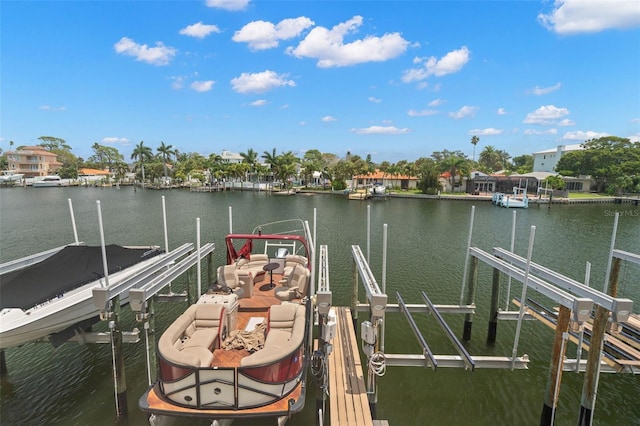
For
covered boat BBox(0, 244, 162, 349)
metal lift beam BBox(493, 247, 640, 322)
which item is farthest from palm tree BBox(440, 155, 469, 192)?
covered boat BBox(0, 244, 162, 349)

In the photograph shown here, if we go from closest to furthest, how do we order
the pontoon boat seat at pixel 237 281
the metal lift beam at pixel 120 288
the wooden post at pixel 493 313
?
the metal lift beam at pixel 120 288
the pontoon boat seat at pixel 237 281
the wooden post at pixel 493 313

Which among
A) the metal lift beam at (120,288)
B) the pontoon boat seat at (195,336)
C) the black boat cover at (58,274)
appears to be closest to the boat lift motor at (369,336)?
the pontoon boat seat at (195,336)

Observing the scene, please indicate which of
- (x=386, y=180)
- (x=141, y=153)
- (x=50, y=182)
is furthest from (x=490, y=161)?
(x=50, y=182)

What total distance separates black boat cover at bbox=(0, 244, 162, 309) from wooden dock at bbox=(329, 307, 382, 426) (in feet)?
24.6

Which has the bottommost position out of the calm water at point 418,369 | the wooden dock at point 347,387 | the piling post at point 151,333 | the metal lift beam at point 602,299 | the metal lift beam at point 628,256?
the calm water at point 418,369

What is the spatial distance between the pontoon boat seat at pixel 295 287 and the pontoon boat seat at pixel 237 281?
0.93 metres

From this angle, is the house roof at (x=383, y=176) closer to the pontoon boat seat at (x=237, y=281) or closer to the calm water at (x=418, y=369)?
the calm water at (x=418, y=369)

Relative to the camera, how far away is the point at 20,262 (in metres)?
10.7

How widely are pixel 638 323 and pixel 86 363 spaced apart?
16493mm

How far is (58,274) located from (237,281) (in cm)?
522

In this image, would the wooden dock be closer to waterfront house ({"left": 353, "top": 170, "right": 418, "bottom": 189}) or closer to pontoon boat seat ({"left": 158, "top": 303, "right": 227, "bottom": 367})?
pontoon boat seat ({"left": 158, "top": 303, "right": 227, "bottom": 367})

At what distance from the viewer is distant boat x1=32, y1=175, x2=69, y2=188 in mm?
93375

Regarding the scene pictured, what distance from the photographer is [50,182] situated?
9612 centimetres

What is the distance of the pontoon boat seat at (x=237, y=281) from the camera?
32.2 feet
